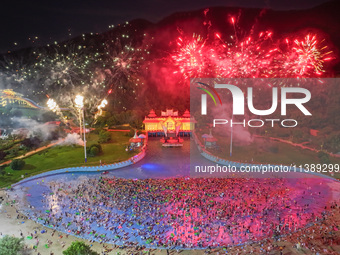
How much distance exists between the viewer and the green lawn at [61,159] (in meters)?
36.2

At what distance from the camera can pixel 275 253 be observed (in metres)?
20.9

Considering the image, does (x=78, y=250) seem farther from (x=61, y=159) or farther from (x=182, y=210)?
(x=61, y=159)

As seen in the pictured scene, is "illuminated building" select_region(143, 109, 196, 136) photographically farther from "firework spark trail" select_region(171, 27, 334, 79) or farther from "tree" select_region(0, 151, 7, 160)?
"tree" select_region(0, 151, 7, 160)

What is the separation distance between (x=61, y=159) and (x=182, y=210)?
21.2m

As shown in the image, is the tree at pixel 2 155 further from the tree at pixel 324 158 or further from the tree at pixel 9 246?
the tree at pixel 324 158

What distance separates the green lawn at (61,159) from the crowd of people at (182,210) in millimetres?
5038

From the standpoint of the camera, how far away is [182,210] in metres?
26.6

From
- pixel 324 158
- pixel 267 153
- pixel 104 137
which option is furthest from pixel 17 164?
pixel 324 158

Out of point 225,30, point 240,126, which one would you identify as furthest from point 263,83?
point 225,30

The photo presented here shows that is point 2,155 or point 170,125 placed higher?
point 170,125

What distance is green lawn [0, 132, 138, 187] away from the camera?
119 ft

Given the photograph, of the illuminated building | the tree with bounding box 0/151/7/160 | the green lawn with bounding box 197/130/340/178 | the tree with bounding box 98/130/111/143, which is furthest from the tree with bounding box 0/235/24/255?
the illuminated building

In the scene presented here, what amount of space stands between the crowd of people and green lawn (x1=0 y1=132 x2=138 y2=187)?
5.04 metres

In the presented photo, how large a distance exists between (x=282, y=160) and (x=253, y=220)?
16818 millimetres
